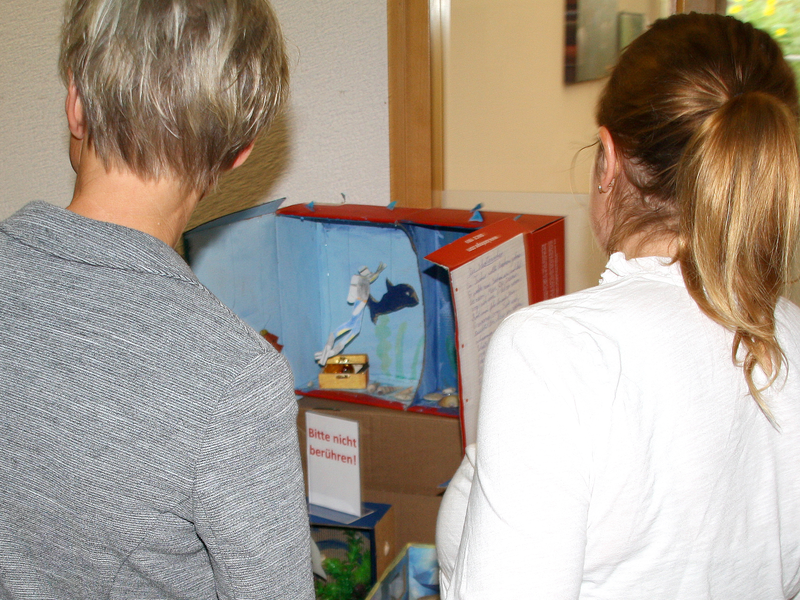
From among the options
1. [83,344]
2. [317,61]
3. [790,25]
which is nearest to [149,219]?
[83,344]

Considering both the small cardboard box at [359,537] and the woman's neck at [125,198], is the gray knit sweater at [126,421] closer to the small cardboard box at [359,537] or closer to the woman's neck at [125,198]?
the woman's neck at [125,198]

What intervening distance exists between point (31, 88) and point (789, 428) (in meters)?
1.32

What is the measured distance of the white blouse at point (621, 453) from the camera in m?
0.51

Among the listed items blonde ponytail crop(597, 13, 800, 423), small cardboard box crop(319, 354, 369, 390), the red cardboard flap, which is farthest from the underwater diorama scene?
blonde ponytail crop(597, 13, 800, 423)

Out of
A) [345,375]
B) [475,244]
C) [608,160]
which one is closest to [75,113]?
[608,160]

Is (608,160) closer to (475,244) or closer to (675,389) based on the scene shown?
(675,389)

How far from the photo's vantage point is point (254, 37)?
58 cm

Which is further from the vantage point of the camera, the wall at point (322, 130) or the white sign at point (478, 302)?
the wall at point (322, 130)

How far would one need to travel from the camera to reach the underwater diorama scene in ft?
4.20

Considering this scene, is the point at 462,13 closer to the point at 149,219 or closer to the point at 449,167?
the point at 449,167

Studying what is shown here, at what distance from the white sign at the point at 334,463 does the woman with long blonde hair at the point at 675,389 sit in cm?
56

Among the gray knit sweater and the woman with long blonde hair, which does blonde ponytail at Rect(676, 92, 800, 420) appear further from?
the gray knit sweater

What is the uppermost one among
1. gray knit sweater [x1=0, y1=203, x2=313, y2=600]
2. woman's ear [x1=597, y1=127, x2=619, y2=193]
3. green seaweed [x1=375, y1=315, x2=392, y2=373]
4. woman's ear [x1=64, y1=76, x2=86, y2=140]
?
woman's ear [x1=64, y1=76, x2=86, y2=140]

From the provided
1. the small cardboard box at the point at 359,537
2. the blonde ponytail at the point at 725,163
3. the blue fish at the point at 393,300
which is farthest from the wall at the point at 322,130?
the blonde ponytail at the point at 725,163
